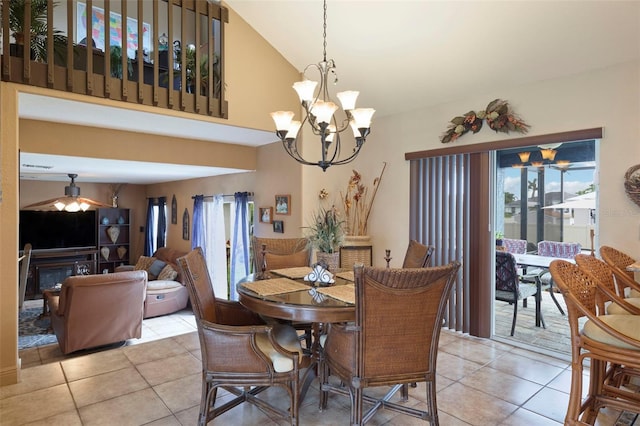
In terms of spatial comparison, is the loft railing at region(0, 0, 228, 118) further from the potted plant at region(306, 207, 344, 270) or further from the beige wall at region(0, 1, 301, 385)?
the potted plant at region(306, 207, 344, 270)

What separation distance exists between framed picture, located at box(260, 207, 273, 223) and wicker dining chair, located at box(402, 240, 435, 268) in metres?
2.64

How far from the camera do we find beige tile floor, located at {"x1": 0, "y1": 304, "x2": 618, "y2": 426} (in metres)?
2.31

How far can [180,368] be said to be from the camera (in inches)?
120

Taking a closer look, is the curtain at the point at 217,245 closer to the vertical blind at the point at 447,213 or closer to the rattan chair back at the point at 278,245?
the rattan chair back at the point at 278,245

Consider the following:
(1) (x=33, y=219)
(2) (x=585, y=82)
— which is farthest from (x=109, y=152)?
(1) (x=33, y=219)

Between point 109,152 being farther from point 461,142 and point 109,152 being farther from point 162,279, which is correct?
point 461,142

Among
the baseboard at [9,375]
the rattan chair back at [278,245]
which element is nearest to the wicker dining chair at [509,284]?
the rattan chair back at [278,245]

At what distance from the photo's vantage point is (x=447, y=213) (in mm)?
3996

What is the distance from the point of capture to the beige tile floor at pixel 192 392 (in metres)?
2.31

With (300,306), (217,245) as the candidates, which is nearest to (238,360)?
(300,306)

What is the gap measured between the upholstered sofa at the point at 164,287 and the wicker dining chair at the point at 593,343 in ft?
17.6

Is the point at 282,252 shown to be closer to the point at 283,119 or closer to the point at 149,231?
the point at 283,119

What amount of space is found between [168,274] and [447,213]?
5450 mm

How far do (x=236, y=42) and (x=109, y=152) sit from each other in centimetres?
200
